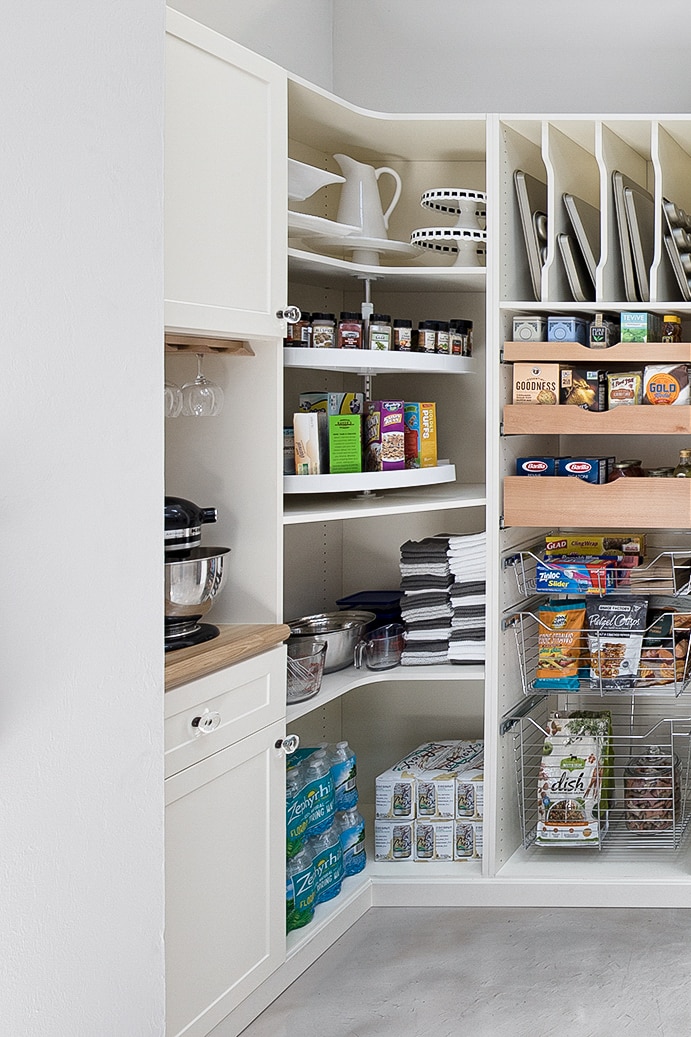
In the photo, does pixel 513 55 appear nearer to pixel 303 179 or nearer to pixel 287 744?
pixel 303 179

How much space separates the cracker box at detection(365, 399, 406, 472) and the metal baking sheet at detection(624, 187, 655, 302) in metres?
0.72

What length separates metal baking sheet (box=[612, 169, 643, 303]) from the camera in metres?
2.87

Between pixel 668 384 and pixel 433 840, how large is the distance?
52.1 inches

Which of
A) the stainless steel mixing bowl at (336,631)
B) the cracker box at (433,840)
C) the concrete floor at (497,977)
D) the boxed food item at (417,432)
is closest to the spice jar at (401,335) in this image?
the boxed food item at (417,432)

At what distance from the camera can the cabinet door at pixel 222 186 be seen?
6.86 feet

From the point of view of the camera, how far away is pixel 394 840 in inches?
117

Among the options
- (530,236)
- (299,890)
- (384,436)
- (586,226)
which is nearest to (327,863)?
(299,890)

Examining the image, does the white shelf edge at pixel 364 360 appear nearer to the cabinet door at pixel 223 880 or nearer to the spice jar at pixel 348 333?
the spice jar at pixel 348 333

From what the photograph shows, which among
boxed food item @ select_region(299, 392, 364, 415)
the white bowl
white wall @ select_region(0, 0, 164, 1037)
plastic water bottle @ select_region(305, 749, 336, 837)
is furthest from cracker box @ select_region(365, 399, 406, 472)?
white wall @ select_region(0, 0, 164, 1037)

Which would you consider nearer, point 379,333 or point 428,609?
point 379,333

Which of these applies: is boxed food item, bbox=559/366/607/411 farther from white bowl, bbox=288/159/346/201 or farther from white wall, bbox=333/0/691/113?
white wall, bbox=333/0/691/113

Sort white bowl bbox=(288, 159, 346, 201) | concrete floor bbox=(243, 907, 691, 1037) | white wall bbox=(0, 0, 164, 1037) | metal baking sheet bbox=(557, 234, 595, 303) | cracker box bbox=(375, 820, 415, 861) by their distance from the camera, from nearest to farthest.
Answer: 1. white wall bbox=(0, 0, 164, 1037)
2. concrete floor bbox=(243, 907, 691, 1037)
3. white bowl bbox=(288, 159, 346, 201)
4. metal baking sheet bbox=(557, 234, 595, 303)
5. cracker box bbox=(375, 820, 415, 861)

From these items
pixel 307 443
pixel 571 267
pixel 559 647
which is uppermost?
pixel 571 267

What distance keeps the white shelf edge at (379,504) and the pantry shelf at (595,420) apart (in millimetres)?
234
